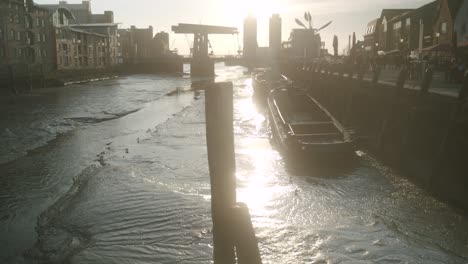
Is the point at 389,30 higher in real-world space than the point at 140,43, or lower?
lower

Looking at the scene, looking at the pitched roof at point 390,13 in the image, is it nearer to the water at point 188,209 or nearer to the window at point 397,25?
the window at point 397,25

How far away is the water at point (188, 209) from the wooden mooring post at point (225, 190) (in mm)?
→ 4625

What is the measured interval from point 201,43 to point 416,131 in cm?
9040

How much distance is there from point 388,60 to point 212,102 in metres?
35.4

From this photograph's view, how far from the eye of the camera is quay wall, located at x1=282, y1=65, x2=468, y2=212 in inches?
459

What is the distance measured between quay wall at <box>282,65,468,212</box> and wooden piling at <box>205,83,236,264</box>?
855 cm

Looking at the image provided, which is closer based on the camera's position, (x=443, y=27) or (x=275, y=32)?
(x=443, y=27)

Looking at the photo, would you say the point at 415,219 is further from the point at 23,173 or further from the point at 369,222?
the point at 23,173

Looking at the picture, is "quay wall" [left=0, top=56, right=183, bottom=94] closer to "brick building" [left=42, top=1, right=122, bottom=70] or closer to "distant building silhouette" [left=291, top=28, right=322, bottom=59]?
"brick building" [left=42, top=1, right=122, bottom=70]

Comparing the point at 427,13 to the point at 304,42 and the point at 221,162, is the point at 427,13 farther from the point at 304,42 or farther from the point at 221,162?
the point at 304,42

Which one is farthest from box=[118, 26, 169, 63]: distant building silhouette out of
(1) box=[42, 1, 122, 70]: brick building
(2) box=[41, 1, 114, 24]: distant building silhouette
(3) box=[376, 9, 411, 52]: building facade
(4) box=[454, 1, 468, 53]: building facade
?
(4) box=[454, 1, 468, 53]: building facade

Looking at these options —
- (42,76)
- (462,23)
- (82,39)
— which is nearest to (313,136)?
(462,23)

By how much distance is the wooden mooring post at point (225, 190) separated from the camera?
4.70 m

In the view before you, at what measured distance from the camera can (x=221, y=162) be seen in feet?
16.6
